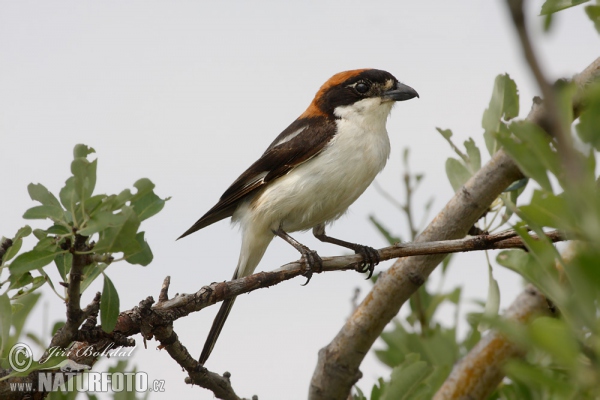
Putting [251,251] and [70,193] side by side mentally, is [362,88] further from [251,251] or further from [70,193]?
[70,193]

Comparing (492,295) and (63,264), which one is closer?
(63,264)

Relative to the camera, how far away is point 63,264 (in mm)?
2695

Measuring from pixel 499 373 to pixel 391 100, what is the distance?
8.81ft

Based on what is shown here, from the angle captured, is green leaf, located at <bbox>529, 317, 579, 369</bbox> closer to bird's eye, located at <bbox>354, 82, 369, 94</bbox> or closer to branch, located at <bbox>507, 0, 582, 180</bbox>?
branch, located at <bbox>507, 0, 582, 180</bbox>

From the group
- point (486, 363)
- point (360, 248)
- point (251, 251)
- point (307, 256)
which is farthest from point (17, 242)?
point (360, 248)

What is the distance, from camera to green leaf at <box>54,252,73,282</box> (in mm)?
2676

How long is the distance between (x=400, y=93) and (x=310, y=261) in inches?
80.1

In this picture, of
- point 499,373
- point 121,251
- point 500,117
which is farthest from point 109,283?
point 500,117

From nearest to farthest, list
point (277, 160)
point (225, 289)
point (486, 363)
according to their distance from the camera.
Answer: point (225, 289) → point (486, 363) → point (277, 160)

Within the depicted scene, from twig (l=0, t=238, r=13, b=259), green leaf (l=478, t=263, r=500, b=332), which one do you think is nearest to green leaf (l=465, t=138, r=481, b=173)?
green leaf (l=478, t=263, r=500, b=332)

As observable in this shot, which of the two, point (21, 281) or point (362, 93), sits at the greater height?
point (362, 93)

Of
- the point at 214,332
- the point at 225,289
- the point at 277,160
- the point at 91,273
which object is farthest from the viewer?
the point at 277,160

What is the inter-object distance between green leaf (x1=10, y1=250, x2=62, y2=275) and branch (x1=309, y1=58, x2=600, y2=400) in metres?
2.20

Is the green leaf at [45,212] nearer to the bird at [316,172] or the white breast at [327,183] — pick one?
the bird at [316,172]
